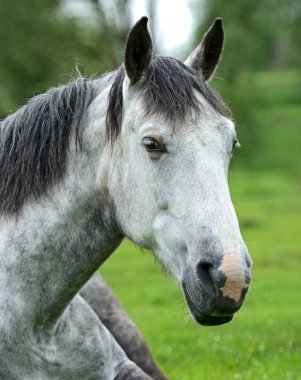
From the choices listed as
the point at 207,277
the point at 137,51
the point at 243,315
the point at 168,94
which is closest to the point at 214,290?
the point at 207,277

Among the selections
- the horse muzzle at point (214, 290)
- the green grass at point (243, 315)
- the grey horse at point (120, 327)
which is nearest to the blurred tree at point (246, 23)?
the green grass at point (243, 315)

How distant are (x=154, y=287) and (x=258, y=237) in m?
6.29

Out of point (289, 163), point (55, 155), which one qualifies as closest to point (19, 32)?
point (289, 163)

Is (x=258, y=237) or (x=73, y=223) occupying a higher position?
(x=73, y=223)

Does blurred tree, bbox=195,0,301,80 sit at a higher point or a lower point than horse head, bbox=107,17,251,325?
lower

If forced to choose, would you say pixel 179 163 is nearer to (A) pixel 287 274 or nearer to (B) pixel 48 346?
(B) pixel 48 346

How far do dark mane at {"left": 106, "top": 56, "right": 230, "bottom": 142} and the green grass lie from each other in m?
0.89

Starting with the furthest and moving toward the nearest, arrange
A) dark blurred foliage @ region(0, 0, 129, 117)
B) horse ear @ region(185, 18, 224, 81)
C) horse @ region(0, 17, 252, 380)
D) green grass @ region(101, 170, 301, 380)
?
dark blurred foliage @ region(0, 0, 129, 117)
green grass @ region(101, 170, 301, 380)
horse ear @ region(185, 18, 224, 81)
horse @ region(0, 17, 252, 380)

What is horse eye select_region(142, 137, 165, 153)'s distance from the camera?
391 centimetres

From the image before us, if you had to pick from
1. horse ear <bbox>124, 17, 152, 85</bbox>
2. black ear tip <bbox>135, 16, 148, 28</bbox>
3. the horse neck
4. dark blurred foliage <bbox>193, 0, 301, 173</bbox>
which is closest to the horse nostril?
the horse neck

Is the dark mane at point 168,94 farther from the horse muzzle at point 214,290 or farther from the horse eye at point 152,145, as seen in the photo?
the horse muzzle at point 214,290

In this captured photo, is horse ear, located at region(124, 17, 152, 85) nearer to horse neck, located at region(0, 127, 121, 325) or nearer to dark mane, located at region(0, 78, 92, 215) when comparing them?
dark mane, located at region(0, 78, 92, 215)

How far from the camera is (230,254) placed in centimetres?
353

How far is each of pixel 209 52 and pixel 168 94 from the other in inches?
22.6
